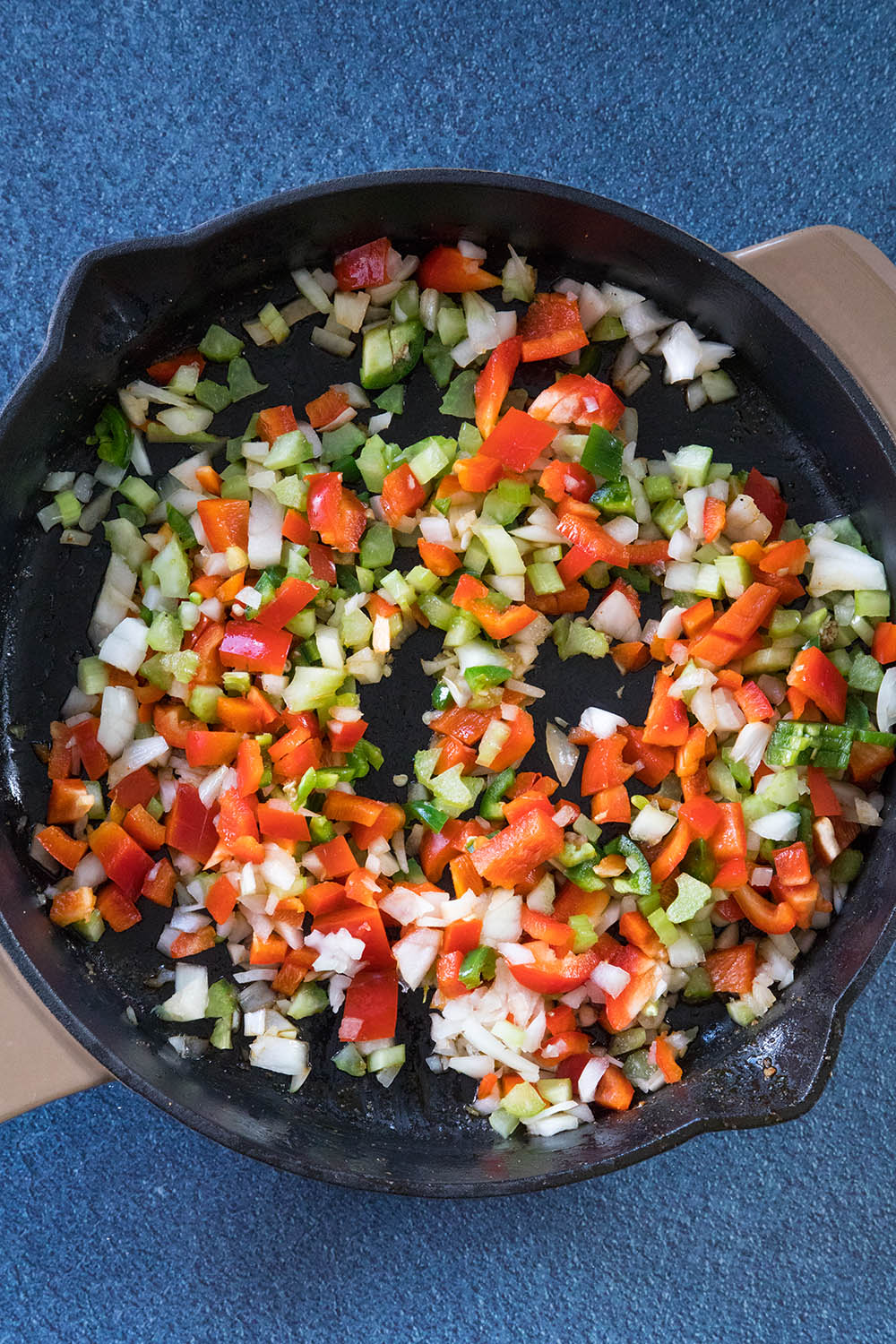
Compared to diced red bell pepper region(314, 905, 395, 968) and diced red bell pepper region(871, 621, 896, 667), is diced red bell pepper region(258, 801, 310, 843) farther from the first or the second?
diced red bell pepper region(871, 621, 896, 667)

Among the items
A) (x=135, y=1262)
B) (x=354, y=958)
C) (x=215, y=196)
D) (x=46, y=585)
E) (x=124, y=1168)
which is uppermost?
(x=215, y=196)

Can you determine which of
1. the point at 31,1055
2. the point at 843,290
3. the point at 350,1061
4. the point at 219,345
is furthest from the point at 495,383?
the point at 31,1055

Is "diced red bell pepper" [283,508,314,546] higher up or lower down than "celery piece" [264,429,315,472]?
lower down

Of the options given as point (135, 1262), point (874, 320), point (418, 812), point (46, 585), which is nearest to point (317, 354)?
point (46, 585)

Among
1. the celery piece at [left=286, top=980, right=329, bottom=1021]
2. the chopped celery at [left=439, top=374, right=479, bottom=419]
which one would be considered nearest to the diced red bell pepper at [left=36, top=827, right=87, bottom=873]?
the celery piece at [left=286, top=980, right=329, bottom=1021]

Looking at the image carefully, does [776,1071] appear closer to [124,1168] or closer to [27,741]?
[124,1168]
